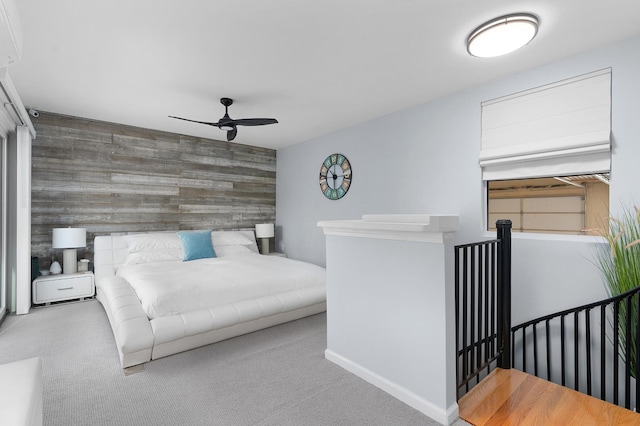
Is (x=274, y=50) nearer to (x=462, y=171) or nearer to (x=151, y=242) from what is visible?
(x=462, y=171)

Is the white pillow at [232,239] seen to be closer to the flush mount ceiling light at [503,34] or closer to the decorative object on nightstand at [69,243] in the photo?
the decorative object on nightstand at [69,243]

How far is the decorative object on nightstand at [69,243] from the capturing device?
12.2ft

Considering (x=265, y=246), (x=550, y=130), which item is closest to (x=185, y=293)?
(x=265, y=246)

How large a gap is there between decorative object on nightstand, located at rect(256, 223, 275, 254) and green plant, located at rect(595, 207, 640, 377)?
4452 mm

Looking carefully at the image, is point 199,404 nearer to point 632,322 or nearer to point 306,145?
point 632,322

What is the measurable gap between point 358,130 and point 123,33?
2949 millimetres

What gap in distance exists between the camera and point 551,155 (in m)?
2.63

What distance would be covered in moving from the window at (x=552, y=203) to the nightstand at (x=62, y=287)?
4785mm

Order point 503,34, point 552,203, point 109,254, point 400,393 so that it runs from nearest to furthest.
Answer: point 400,393
point 503,34
point 552,203
point 109,254

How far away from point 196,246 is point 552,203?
4203 millimetres

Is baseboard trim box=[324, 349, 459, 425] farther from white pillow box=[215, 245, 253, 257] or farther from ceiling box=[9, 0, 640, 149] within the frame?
white pillow box=[215, 245, 253, 257]

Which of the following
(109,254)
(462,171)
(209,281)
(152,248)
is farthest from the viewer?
(152,248)

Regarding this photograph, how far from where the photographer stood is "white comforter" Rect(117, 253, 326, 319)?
105 inches

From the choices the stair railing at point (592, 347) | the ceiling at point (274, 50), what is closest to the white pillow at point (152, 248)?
the ceiling at point (274, 50)
